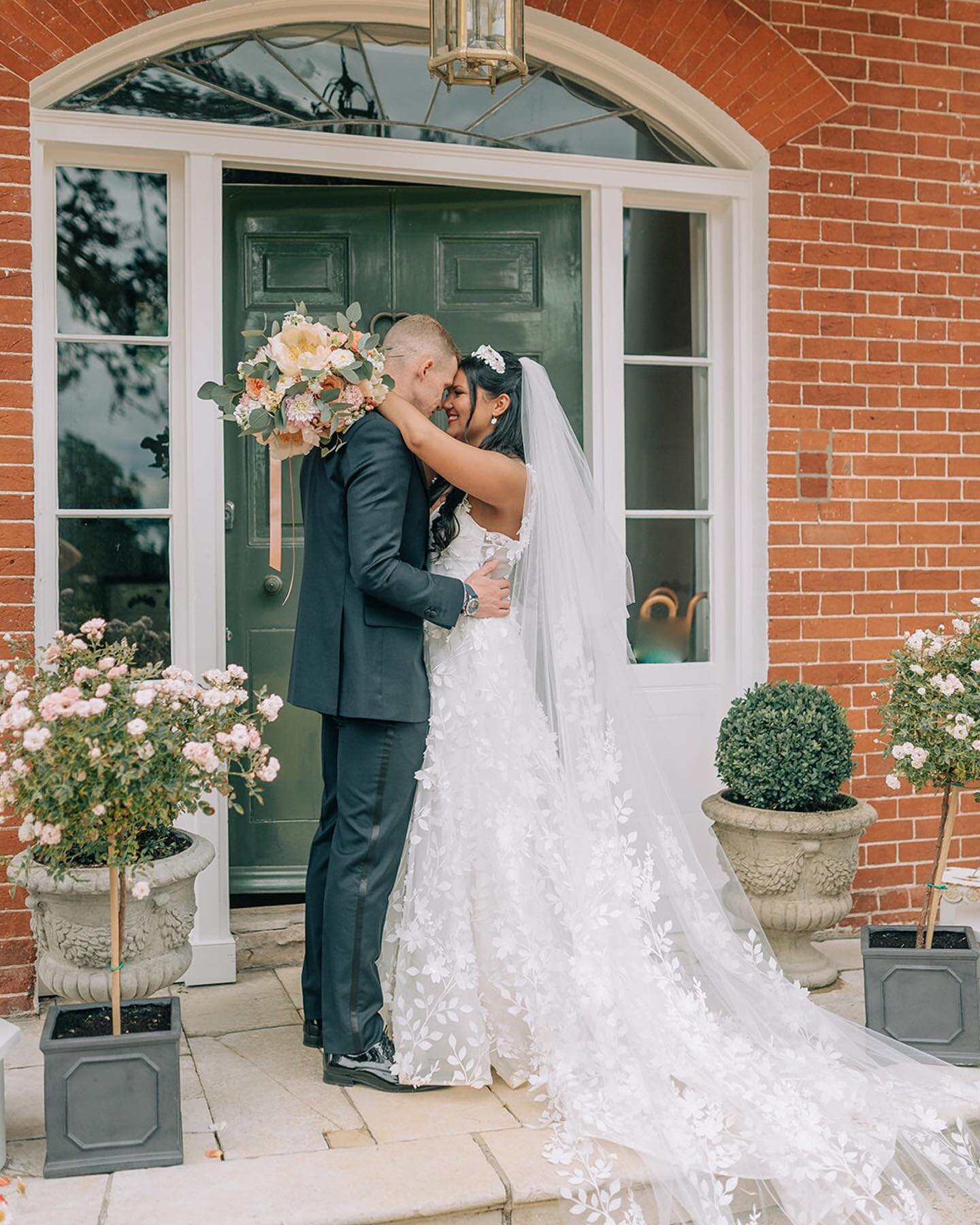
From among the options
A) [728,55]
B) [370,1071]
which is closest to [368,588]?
[370,1071]

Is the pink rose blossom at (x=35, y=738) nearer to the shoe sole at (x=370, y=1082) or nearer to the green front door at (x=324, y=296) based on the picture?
the shoe sole at (x=370, y=1082)

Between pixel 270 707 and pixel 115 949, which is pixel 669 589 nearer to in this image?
pixel 270 707

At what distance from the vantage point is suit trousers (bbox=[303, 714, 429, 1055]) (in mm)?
3121

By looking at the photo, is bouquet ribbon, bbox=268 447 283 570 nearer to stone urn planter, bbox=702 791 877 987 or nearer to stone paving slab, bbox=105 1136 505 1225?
stone paving slab, bbox=105 1136 505 1225

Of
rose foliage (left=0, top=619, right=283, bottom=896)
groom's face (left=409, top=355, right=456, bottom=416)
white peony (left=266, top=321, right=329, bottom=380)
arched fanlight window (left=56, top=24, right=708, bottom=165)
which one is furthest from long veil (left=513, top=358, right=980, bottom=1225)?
arched fanlight window (left=56, top=24, right=708, bottom=165)

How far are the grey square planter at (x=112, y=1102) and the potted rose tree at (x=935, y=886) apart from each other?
1.87m

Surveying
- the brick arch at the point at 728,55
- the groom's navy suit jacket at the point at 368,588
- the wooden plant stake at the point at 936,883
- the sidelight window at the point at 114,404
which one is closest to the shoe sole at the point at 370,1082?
the groom's navy suit jacket at the point at 368,588

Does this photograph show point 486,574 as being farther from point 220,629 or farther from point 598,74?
point 598,74

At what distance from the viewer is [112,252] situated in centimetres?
399

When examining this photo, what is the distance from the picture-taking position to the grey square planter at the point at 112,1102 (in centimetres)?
273

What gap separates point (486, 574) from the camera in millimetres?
3316

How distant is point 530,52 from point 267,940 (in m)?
3.22

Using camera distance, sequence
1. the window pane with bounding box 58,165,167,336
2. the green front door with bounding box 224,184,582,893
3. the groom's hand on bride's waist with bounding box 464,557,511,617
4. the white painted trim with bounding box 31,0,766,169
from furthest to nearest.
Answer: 1. the green front door with bounding box 224,184,582,893
2. the window pane with bounding box 58,165,167,336
3. the white painted trim with bounding box 31,0,766,169
4. the groom's hand on bride's waist with bounding box 464,557,511,617

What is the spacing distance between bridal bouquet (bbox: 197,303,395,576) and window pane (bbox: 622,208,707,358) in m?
1.72
